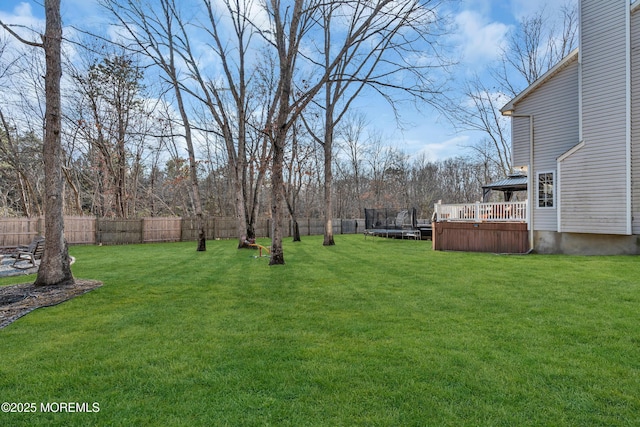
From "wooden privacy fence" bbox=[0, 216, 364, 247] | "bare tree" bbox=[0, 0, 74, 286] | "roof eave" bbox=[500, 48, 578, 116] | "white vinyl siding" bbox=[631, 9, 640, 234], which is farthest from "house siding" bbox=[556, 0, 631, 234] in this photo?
"wooden privacy fence" bbox=[0, 216, 364, 247]

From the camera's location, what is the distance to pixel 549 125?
10.8 meters

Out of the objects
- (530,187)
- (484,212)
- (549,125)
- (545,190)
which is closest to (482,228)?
(484,212)

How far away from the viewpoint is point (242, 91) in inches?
497

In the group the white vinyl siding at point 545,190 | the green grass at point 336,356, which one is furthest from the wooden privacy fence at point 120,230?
the white vinyl siding at point 545,190

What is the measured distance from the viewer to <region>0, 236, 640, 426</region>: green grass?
79.6 inches

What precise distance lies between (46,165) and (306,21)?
6319 millimetres

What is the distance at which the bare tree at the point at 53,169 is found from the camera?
5637mm

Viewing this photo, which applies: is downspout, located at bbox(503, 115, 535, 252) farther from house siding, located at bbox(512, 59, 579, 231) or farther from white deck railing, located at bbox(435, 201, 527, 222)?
white deck railing, located at bbox(435, 201, 527, 222)

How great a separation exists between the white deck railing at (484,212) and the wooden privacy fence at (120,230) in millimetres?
11518

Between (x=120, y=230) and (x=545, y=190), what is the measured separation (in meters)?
17.4

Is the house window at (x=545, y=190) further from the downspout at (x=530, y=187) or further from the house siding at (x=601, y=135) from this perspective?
the house siding at (x=601, y=135)

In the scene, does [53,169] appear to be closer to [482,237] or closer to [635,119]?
[482,237]

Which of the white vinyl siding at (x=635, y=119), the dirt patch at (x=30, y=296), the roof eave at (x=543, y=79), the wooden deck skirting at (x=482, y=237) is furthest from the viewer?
the wooden deck skirting at (x=482, y=237)

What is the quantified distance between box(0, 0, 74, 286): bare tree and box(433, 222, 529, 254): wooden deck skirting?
35.4ft
